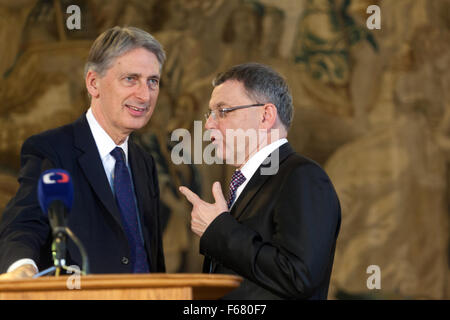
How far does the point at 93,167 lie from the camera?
3469 mm

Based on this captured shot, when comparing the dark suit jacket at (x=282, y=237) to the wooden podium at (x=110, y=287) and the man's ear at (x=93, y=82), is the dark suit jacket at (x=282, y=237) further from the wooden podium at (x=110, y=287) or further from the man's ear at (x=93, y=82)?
the man's ear at (x=93, y=82)

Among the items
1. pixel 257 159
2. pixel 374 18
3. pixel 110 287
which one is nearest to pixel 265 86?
pixel 257 159

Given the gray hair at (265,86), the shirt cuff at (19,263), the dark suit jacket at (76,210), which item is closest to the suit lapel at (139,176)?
the dark suit jacket at (76,210)

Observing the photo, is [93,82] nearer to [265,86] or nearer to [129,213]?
[129,213]

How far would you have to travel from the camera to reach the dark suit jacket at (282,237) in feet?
9.99

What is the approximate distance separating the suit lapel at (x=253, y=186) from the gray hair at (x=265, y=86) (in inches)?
8.3

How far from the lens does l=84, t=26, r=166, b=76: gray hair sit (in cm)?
371

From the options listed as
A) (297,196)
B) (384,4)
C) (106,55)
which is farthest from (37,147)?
(384,4)

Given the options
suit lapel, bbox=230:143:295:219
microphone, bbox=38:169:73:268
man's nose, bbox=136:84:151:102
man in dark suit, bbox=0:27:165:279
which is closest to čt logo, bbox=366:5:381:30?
man in dark suit, bbox=0:27:165:279

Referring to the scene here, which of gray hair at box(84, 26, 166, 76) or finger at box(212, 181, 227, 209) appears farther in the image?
gray hair at box(84, 26, 166, 76)

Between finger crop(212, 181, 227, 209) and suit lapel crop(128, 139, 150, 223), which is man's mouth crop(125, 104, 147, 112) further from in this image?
finger crop(212, 181, 227, 209)

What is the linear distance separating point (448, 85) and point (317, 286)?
6.91 metres

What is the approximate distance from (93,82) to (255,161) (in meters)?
0.98
